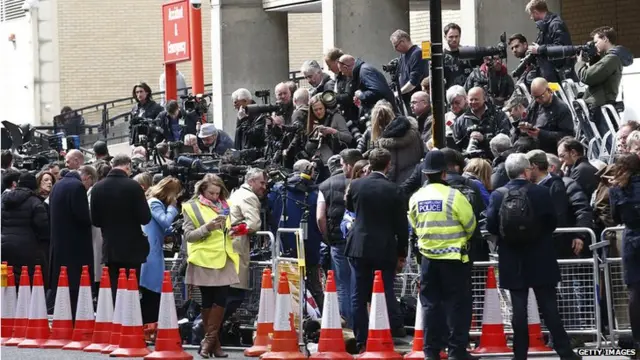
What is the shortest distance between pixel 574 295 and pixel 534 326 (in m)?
0.65

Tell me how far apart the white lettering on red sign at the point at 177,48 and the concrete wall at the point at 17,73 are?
1579cm

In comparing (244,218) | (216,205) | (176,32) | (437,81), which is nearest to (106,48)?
(176,32)

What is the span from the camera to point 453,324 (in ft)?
48.8

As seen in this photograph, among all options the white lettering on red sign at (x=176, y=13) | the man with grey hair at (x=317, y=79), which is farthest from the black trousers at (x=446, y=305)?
the white lettering on red sign at (x=176, y=13)

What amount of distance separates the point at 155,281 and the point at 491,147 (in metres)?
3.86

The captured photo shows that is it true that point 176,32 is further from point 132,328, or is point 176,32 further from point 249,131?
point 132,328

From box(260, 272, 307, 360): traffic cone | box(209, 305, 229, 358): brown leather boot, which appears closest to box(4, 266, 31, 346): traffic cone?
box(209, 305, 229, 358): brown leather boot

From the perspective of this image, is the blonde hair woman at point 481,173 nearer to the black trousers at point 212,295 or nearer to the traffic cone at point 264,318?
the traffic cone at point 264,318

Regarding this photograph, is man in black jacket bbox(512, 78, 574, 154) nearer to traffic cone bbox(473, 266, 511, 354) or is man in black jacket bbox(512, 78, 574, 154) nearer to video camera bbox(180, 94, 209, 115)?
traffic cone bbox(473, 266, 511, 354)

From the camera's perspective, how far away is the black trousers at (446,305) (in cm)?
1485

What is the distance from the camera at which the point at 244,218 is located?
17.3m

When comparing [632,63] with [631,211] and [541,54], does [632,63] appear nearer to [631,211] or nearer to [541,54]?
[541,54]

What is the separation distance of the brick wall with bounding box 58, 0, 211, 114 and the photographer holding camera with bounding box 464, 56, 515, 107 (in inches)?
1020

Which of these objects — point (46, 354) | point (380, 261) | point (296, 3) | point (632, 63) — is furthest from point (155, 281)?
point (296, 3)
